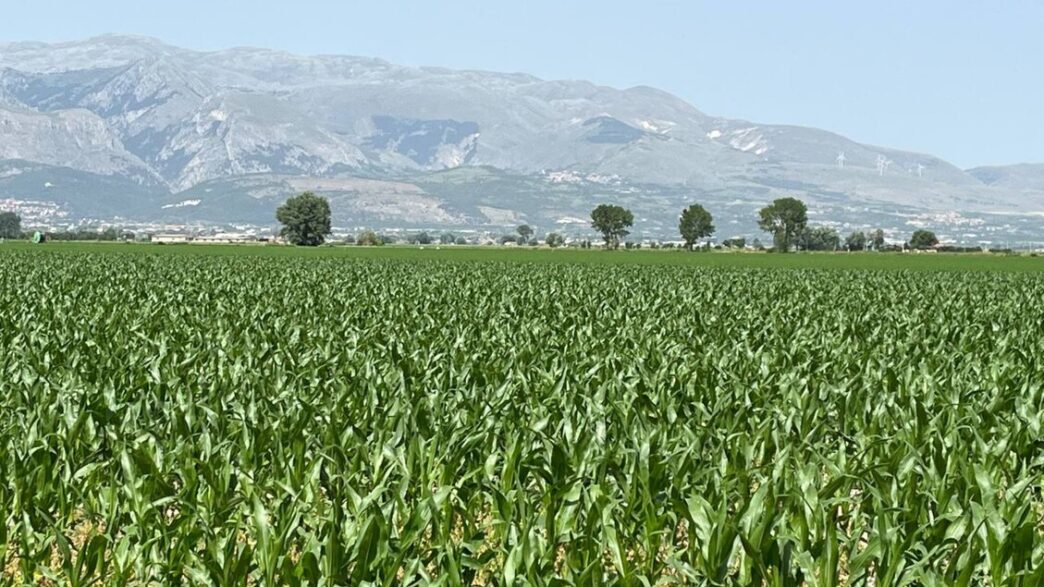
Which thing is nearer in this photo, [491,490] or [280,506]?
[280,506]

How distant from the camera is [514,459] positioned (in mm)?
8688

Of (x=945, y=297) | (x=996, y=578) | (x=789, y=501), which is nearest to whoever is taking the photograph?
(x=996, y=578)

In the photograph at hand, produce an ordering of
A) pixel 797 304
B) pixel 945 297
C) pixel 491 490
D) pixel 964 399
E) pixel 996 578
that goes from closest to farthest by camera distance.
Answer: pixel 996 578, pixel 491 490, pixel 964 399, pixel 797 304, pixel 945 297

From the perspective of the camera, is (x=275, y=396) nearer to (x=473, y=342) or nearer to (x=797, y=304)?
(x=473, y=342)

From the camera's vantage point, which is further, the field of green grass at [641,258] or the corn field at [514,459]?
the field of green grass at [641,258]

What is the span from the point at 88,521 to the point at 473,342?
10014mm

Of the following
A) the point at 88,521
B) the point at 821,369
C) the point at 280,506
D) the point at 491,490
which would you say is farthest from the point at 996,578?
the point at 821,369

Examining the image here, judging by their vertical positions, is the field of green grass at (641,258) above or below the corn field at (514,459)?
below

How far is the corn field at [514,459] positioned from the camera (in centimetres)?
657

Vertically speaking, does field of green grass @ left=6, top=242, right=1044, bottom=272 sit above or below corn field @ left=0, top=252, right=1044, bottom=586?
below

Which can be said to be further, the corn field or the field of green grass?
the field of green grass

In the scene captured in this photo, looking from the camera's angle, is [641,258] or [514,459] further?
[641,258]

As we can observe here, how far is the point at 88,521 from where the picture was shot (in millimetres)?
8672

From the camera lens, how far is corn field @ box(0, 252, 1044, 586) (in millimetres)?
6570
